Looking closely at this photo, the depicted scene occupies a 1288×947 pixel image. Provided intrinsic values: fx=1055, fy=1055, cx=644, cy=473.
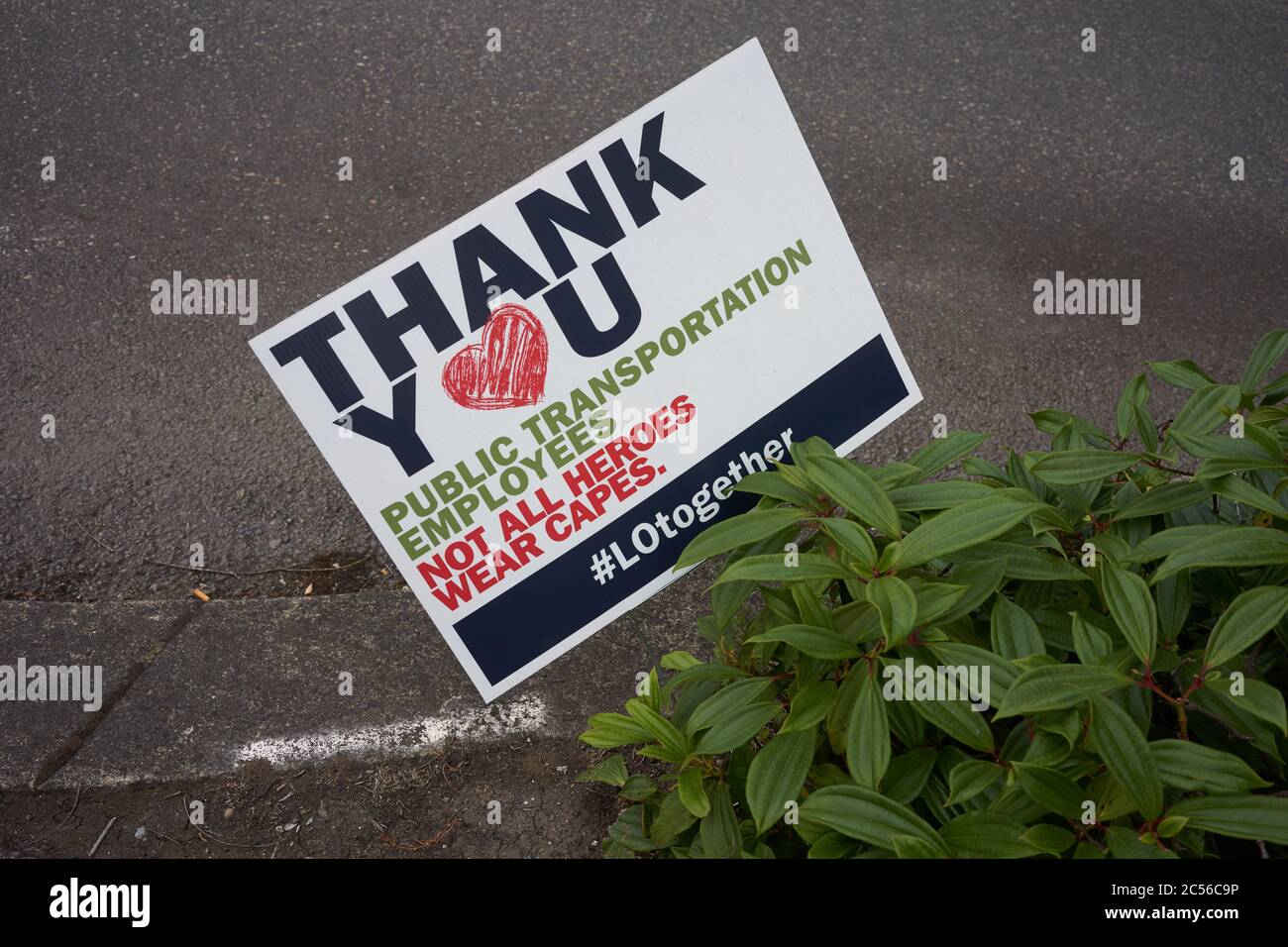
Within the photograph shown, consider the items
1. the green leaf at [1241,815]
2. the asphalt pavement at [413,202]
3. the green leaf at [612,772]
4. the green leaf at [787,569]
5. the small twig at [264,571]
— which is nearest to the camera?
the green leaf at [1241,815]

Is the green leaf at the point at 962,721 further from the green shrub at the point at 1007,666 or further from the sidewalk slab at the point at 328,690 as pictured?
the sidewalk slab at the point at 328,690

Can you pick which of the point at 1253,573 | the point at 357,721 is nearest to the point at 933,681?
the point at 1253,573

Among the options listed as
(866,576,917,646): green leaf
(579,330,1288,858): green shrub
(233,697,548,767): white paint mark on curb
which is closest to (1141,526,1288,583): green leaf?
(579,330,1288,858): green shrub

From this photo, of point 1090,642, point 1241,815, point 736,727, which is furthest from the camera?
point 736,727

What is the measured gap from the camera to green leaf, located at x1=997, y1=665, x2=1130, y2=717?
4.30 ft

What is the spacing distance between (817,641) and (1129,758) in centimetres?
41

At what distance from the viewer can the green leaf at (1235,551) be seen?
1.37 m

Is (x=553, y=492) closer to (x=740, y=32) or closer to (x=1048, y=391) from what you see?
(x=1048, y=391)

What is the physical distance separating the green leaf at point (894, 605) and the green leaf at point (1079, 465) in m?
0.36

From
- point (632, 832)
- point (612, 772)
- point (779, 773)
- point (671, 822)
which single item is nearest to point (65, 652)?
point (612, 772)

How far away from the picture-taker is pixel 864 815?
139 centimetres

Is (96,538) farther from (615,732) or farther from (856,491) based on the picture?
(856,491)

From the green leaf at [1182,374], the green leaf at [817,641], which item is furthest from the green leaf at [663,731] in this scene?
the green leaf at [1182,374]

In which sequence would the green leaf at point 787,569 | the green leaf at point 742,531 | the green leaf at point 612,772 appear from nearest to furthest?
1. the green leaf at point 787,569
2. the green leaf at point 742,531
3. the green leaf at point 612,772
